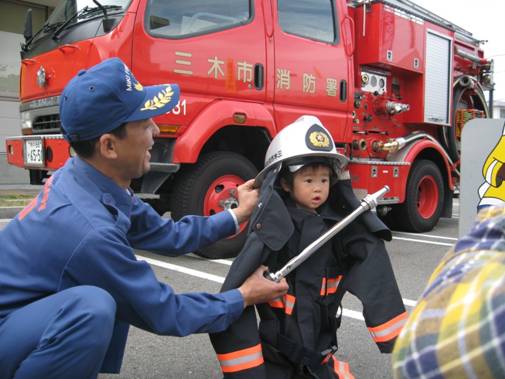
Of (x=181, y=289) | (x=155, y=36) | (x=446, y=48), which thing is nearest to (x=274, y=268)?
(x=181, y=289)

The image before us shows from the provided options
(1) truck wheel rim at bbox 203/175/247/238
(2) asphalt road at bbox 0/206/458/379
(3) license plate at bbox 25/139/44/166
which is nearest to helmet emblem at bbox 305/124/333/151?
(2) asphalt road at bbox 0/206/458/379

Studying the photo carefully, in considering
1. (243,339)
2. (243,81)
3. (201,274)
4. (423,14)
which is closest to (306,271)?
(243,339)

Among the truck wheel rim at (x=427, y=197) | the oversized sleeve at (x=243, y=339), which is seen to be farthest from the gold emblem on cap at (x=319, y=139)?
the truck wheel rim at (x=427, y=197)

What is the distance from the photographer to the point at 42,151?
462 centimetres

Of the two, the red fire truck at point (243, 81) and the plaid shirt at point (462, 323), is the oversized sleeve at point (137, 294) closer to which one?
the plaid shirt at point (462, 323)

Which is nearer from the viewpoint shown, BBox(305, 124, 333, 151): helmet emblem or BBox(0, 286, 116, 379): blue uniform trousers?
BBox(0, 286, 116, 379): blue uniform trousers

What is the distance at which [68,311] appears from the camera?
1538mm

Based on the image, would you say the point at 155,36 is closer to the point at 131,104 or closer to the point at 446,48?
the point at 131,104

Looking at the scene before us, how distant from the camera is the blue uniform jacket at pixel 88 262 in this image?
1.60 m

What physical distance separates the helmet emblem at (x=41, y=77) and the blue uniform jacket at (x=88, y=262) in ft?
10.1

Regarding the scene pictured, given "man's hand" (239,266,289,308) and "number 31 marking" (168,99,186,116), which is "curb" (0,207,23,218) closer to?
"number 31 marking" (168,99,186,116)

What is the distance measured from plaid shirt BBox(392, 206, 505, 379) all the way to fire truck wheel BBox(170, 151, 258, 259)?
378 cm

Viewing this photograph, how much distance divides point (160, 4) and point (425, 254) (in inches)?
139

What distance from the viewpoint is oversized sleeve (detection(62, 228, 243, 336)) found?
160 cm
